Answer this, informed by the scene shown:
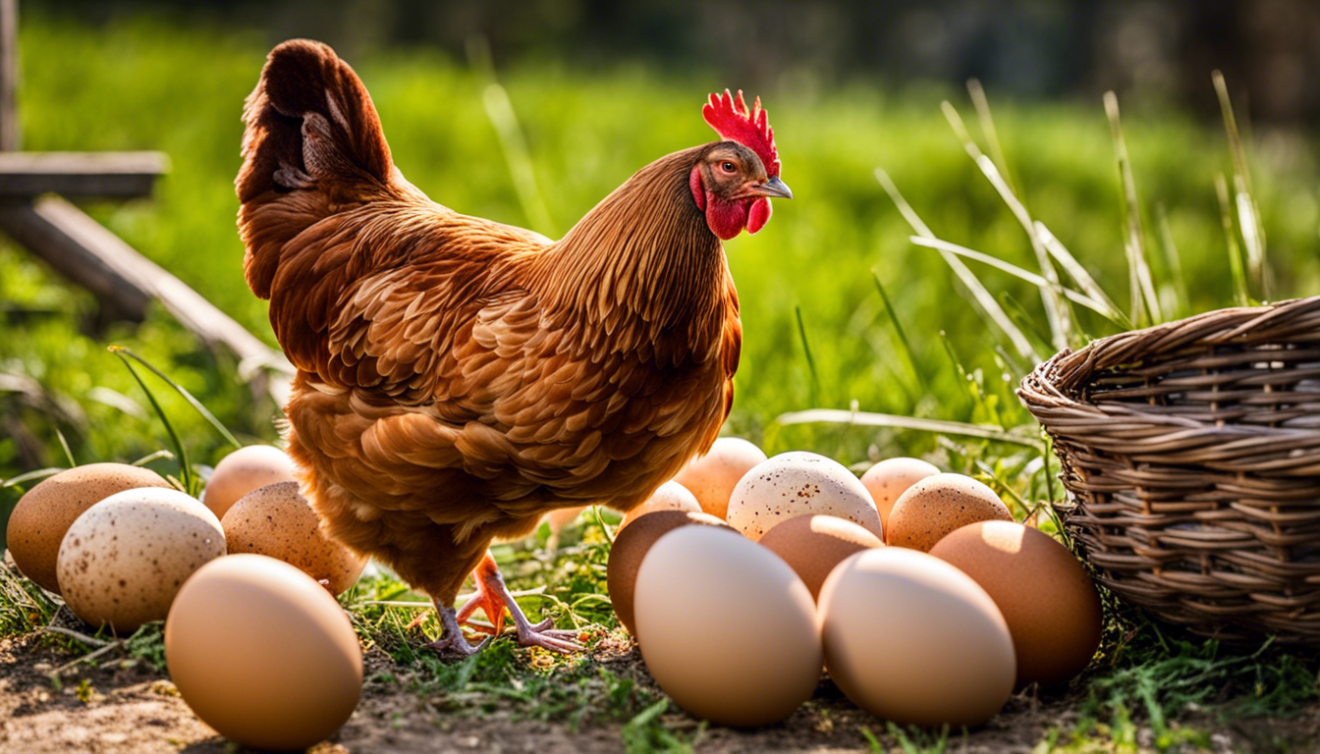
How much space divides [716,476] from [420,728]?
3.76 ft

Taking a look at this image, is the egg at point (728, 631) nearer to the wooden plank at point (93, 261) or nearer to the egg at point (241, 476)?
the egg at point (241, 476)

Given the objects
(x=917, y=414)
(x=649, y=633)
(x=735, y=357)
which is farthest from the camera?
(x=917, y=414)

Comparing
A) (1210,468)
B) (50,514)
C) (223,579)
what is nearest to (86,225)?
(50,514)

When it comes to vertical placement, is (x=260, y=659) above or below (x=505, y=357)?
below

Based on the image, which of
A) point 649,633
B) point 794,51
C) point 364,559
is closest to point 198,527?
point 364,559

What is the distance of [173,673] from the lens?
6.01ft

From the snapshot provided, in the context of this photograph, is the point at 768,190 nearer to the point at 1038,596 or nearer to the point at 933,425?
the point at 1038,596

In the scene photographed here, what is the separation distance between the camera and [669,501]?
8.76ft

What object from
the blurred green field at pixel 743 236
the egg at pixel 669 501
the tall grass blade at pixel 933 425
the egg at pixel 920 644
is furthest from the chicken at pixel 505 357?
the blurred green field at pixel 743 236

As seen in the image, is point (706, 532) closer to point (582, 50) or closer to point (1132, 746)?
point (1132, 746)

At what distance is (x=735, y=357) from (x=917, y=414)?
1.35 meters

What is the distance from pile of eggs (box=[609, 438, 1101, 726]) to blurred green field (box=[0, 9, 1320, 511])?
0.99 metres

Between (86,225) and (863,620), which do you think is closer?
(863,620)

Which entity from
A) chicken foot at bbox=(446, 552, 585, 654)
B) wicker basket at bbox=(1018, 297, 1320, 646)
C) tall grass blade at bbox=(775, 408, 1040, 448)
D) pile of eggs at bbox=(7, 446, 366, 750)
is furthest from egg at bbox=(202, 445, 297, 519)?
wicker basket at bbox=(1018, 297, 1320, 646)
